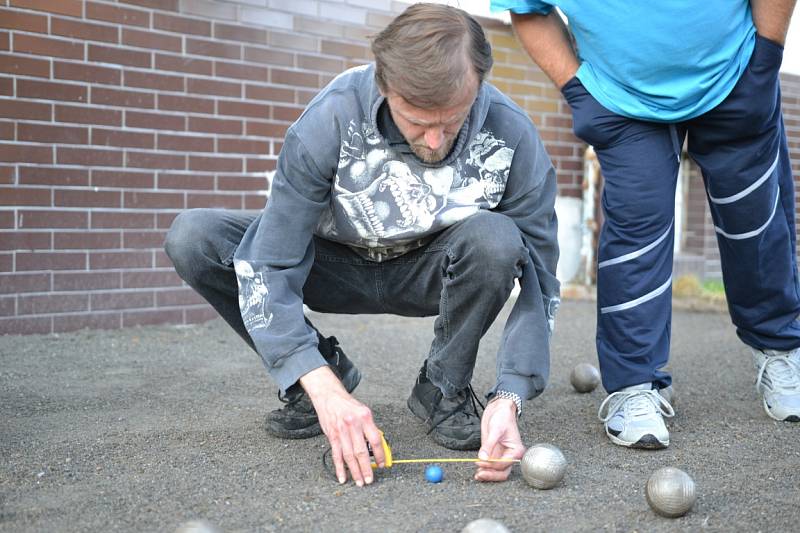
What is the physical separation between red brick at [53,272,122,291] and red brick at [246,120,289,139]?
1.26 m

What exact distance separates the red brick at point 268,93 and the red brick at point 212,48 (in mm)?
219

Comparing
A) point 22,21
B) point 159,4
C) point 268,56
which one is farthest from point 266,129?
point 22,21

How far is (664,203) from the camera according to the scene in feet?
10.3

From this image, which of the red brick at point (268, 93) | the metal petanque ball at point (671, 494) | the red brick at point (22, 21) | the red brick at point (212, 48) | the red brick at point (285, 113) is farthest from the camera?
the red brick at point (285, 113)

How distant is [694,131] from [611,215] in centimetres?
46

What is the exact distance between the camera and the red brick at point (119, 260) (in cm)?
513

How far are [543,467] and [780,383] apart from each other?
4.68ft

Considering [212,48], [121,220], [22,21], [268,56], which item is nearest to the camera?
[22,21]

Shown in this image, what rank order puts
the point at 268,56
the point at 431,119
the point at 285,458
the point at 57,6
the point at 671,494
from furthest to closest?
1. the point at 268,56
2. the point at 57,6
3. the point at 285,458
4. the point at 431,119
5. the point at 671,494

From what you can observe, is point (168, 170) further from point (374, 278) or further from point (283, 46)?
point (374, 278)

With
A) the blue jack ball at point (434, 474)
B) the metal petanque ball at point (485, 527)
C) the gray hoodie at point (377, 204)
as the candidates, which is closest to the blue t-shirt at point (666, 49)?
the gray hoodie at point (377, 204)

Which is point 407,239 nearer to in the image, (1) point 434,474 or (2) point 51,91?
(1) point 434,474

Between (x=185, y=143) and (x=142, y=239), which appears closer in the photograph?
(x=142, y=239)

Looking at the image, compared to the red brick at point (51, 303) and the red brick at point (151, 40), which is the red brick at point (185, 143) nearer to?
the red brick at point (151, 40)
